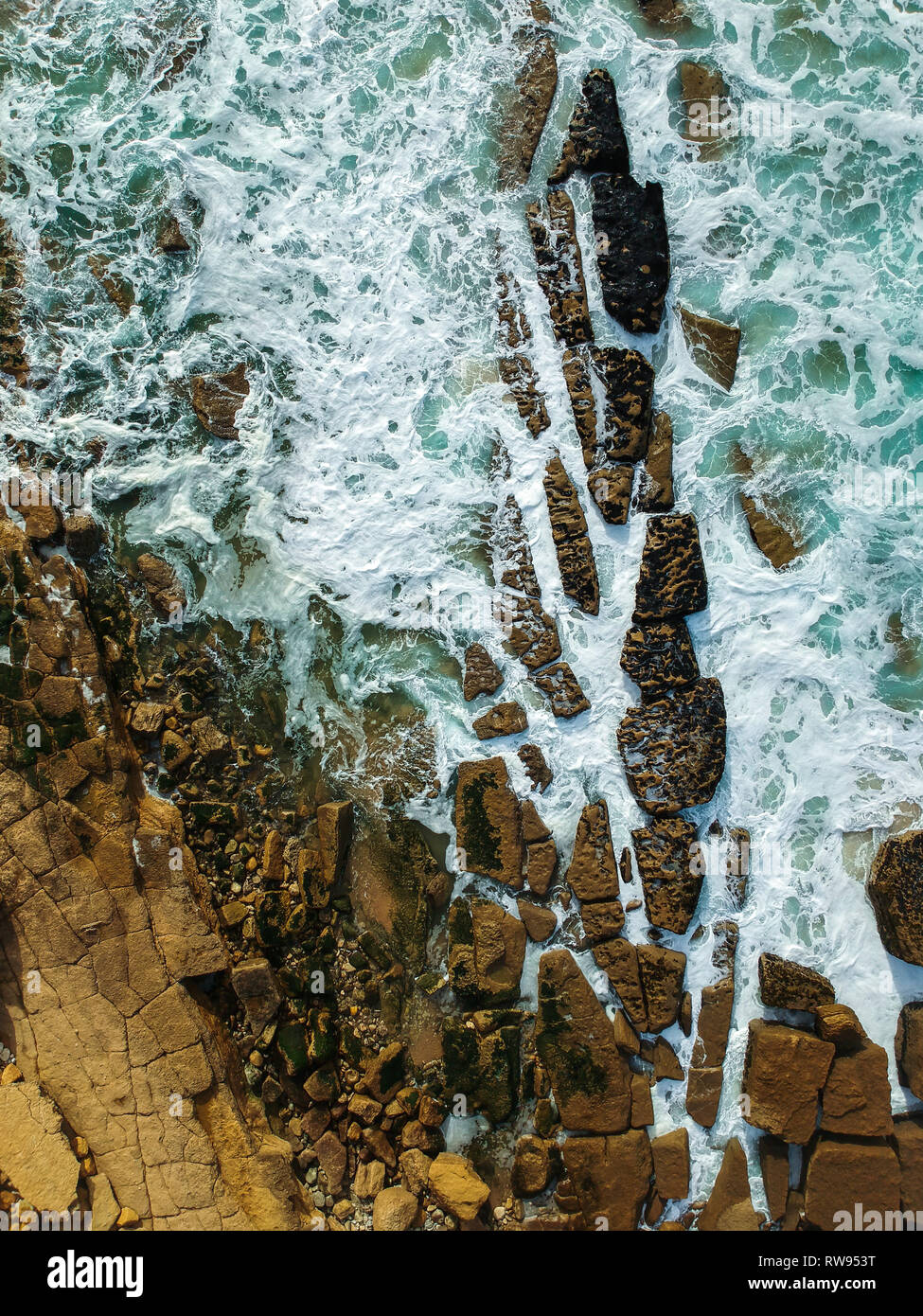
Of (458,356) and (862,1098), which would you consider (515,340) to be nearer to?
(458,356)

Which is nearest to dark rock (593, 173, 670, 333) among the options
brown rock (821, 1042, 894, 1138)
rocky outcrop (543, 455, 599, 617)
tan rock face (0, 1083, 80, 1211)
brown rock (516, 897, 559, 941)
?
rocky outcrop (543, 455, 599, 617)

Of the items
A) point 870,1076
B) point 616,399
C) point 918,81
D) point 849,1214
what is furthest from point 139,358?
point 849,1214

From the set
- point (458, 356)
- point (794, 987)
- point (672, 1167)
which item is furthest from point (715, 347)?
point (672, 1167)

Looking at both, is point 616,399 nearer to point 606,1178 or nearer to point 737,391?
point 737,391

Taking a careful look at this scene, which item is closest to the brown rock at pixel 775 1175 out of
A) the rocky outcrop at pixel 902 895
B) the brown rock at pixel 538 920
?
the rocky outcrop at pixel 902 895

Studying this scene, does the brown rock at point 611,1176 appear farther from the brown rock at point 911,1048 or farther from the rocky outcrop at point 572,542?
the rocky outcrop at point 572,542
